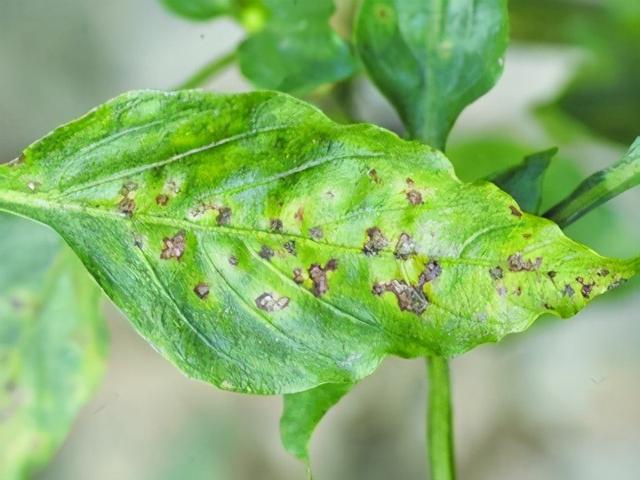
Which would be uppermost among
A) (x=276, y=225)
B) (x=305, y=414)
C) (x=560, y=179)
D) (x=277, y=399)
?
(x=276, y=225)

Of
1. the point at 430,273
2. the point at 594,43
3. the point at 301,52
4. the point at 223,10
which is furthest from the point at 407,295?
the point at 594,43

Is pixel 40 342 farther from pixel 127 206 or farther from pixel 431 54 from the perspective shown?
pixel 431 54

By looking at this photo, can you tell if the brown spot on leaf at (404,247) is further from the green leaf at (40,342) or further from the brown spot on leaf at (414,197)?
the green leaf at (40,342)

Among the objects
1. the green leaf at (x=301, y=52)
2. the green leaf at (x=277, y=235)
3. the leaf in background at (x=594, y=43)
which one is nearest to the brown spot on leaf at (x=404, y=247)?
the green leaf at (x=277, y=235)

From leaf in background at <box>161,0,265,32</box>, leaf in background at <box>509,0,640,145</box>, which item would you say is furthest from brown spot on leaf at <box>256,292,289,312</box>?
leaf in background at <box>509,0,640,145</box>

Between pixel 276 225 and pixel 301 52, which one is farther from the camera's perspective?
pixel 301 52

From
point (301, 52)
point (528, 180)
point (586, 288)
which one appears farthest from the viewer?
point (301, 52)
